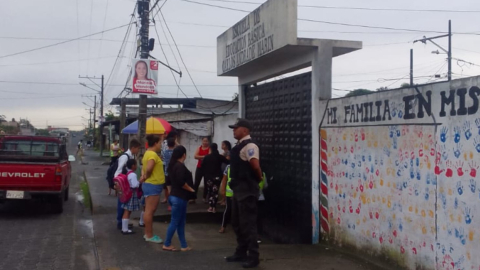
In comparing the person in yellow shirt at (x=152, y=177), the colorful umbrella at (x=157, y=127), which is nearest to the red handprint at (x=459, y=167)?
the person in yellow shirt at (x=152, y=177)

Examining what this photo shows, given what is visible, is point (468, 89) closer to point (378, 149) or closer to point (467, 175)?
point (467, 175)

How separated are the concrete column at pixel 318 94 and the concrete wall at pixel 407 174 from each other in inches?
5.5

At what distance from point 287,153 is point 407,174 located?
3.37 m

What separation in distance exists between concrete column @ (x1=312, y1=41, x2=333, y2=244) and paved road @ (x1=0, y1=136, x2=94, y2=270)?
3.35 metres

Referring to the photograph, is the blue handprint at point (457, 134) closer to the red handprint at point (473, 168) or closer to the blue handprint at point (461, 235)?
the red handprint at point (473, 168)

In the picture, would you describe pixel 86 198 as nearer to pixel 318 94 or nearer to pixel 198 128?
pixel 198 128

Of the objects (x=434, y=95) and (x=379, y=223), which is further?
(x=379, y=223)

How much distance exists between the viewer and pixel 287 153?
9141 mm

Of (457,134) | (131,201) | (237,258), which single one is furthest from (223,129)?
(457,134)

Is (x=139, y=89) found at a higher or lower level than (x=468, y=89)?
higher

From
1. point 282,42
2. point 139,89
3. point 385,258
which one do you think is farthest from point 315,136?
point 139,89

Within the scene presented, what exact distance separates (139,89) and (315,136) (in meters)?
7.93

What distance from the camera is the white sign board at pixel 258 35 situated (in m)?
7.86

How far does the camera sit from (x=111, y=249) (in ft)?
25.5
